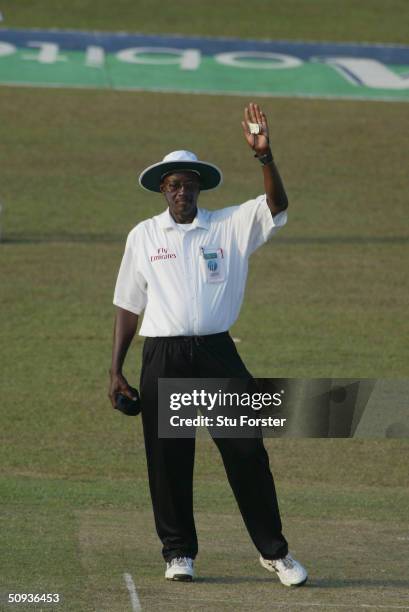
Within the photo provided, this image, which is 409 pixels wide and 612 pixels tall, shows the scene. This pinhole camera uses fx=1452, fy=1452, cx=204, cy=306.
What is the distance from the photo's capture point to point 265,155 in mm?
7277

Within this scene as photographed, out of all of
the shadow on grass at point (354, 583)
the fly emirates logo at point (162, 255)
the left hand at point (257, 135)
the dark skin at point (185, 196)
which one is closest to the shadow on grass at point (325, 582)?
the shadow on grass at point (354, 583)

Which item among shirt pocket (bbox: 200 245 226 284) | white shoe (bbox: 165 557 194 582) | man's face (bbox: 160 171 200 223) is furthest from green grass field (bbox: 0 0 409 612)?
man's face (bbox: 160 171 200 223)

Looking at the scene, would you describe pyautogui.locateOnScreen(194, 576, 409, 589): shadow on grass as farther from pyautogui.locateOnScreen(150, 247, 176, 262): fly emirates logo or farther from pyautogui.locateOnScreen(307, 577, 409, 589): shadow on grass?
pyautogui.locateOnScreen(150, 247, 176, 262): fly emirates logo

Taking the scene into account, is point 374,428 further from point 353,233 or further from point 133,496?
point 353,233

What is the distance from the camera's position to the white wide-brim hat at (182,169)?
742 centimetres

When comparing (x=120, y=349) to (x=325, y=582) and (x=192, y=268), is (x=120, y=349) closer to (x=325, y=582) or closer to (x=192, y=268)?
(x=192, y=268)

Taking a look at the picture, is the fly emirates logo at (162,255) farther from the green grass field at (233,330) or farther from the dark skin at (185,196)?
the green grass field at (233,330)

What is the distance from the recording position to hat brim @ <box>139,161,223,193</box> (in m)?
7.43

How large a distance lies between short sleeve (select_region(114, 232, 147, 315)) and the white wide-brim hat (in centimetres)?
34

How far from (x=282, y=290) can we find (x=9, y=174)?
25.1ft

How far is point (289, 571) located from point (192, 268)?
5.20 feet

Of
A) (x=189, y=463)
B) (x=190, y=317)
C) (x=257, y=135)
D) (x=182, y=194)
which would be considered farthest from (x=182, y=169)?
(x=189, y=463)

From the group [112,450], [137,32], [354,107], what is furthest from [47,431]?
[137,32]

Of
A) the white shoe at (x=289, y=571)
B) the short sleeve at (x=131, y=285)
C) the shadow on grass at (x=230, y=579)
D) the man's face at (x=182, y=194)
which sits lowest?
the shadow on grass at (x=230, y=579)
